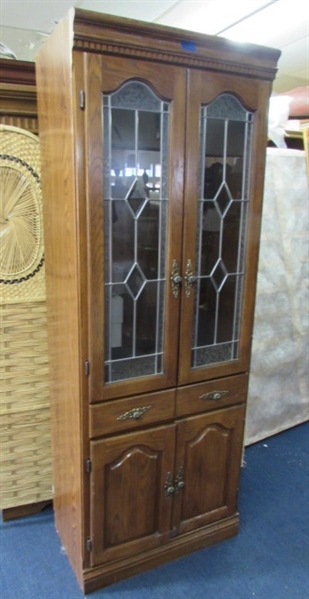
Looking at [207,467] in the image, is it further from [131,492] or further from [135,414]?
[135,414]

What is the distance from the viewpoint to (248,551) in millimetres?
1809

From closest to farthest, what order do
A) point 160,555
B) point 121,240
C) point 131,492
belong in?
point 121,240, point 131,492, point 160,555

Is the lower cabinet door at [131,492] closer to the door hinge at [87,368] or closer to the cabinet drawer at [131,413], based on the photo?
the cabinet drawer at [131,413]

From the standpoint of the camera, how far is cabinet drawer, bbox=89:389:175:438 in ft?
4.69

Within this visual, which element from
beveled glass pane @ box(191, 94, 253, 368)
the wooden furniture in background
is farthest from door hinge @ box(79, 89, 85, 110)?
the wooden furniture in background

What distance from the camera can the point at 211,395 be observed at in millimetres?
1644

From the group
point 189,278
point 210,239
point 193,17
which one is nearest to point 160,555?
point 189,278

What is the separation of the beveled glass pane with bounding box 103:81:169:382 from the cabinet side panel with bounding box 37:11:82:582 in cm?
11

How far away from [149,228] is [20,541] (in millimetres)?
1416

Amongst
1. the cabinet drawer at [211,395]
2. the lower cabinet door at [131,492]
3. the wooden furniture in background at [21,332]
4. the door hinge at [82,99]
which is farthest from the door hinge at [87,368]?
the door hinge at [82,99]

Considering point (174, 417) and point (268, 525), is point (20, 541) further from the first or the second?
point (268, 525)

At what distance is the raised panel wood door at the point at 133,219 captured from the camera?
1240mm

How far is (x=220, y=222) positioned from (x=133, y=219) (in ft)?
1.10

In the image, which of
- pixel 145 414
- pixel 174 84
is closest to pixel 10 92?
pixel 174 84
